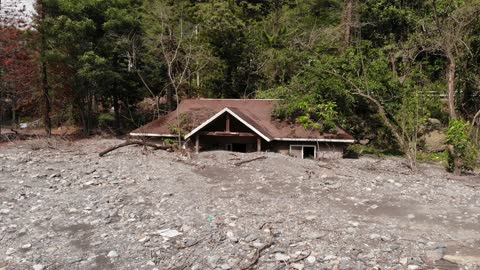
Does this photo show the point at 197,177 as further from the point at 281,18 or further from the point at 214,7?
the point at 281,18

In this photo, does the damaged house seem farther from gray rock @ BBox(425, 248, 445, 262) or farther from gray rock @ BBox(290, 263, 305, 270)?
gray rock @ BBox(290, 263, 305, 270)

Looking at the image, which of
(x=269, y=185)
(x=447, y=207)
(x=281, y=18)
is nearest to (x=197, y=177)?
(x=269, y=185)

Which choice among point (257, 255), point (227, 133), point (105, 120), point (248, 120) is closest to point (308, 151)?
point (248, 120)

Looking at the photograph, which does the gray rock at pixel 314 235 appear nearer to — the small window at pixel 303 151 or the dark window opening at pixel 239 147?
the small window at pixel 303 151

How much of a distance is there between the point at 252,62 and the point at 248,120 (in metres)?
12.9

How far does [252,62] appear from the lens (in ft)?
104

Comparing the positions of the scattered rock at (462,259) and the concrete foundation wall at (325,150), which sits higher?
the concrete foundation wall at (325,150)

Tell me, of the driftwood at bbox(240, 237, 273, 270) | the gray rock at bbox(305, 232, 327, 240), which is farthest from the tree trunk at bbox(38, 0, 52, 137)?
the gray rock at bbox(305, 232, 327, 240)

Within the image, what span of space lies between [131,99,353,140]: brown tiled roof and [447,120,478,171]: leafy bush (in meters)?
4.58

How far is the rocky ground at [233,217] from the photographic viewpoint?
7543 millimetres

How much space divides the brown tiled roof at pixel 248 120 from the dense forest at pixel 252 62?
64cm

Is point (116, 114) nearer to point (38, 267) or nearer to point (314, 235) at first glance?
point (38, 267)

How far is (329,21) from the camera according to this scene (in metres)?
37.3

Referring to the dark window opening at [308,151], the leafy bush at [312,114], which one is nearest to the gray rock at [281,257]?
the leafy bush at [312,114]
